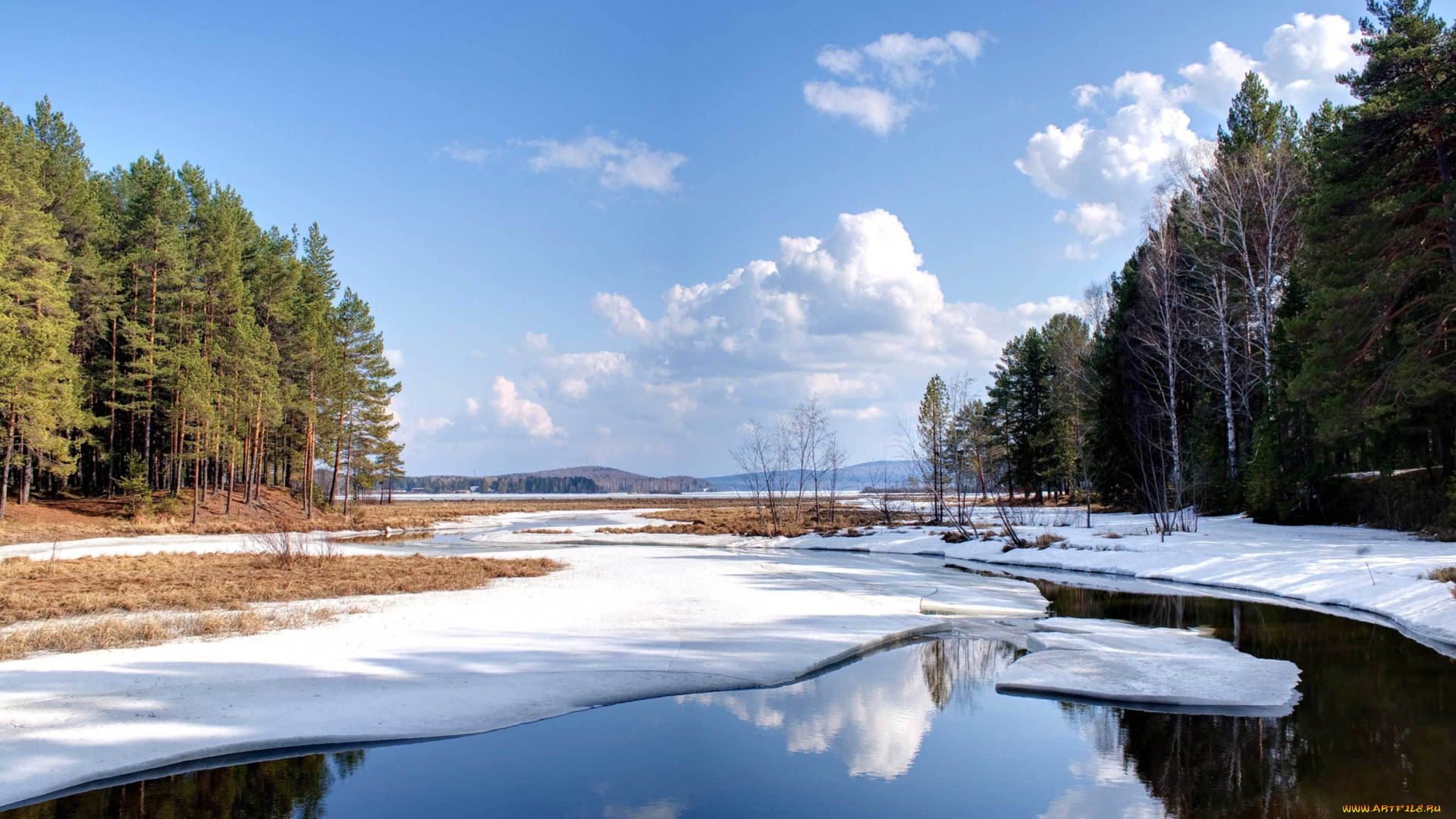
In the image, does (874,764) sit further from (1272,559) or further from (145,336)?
(145,336)

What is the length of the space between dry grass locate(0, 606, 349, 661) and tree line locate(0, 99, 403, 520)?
2014 cm

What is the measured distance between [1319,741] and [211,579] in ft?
58.9

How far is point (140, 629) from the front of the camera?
33.1 ft

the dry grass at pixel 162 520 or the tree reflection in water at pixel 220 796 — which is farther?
the dry grass at pixel 162 520

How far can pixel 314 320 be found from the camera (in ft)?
141

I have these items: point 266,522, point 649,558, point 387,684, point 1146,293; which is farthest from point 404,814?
point 266,522

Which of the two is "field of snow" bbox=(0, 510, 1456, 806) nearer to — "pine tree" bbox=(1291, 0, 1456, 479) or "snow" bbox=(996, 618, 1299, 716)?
"snow" bbox=(996, 618, 1299, 716)

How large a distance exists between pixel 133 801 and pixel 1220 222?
33.3m

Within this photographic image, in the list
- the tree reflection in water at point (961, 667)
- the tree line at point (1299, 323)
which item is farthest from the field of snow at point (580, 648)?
the tree line at point (1299, 323)

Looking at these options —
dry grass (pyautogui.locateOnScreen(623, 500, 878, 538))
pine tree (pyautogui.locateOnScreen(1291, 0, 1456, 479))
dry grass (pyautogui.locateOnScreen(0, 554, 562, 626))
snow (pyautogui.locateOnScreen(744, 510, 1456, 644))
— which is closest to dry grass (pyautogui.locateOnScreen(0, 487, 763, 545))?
dry grass (pyautogui.locateOnScreen(0, 554, 562, 626))

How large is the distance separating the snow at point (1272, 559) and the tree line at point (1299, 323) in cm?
167

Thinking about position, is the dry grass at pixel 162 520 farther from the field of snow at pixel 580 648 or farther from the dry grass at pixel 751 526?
the dry grass at pixel 751 526

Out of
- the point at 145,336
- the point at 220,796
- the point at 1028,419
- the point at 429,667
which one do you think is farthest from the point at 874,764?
the point at 1028,419

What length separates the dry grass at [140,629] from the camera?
9273 mm
